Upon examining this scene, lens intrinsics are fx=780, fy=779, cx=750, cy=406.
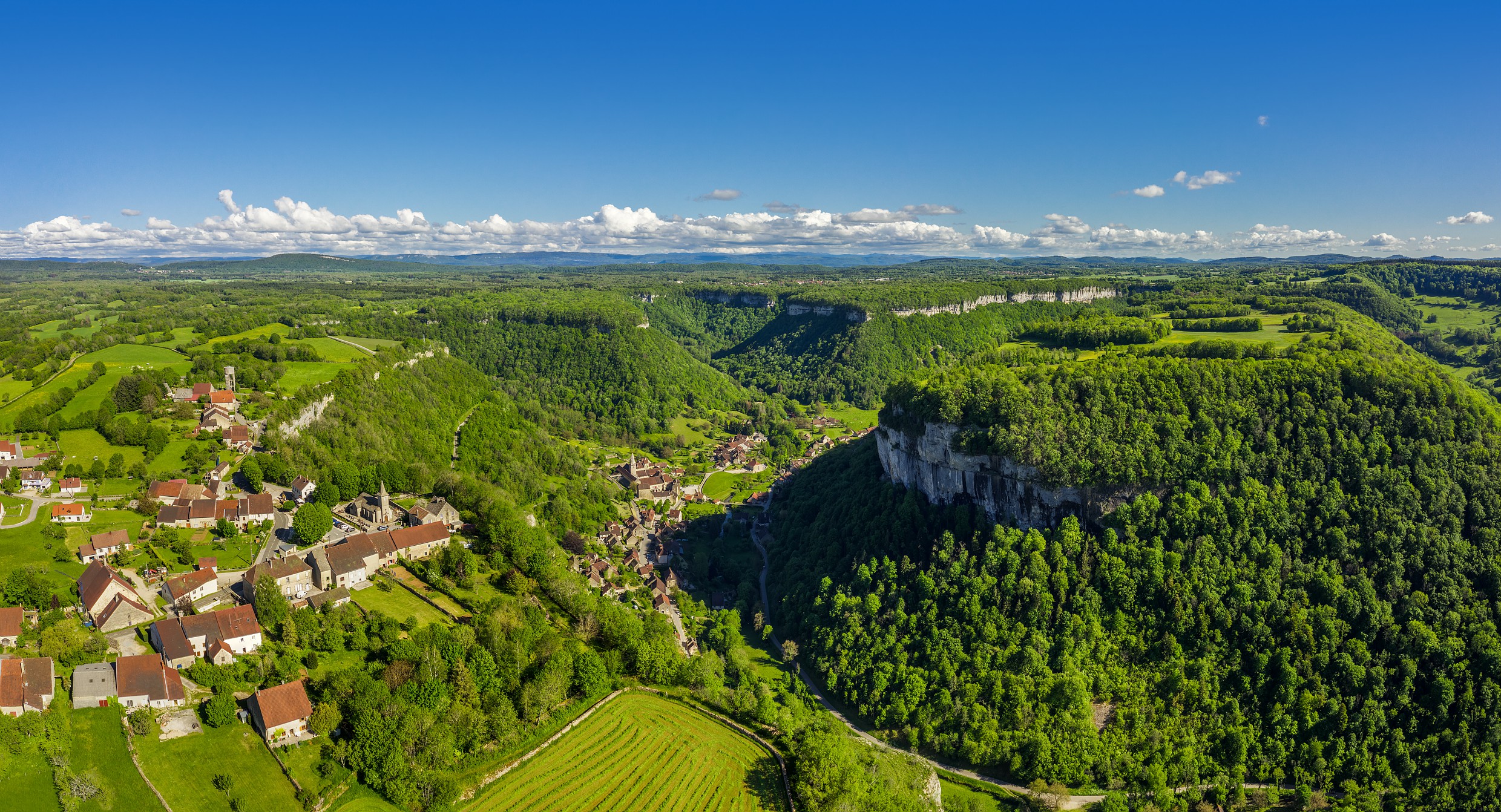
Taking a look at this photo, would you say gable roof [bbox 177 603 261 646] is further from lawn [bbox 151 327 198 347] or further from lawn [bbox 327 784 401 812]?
lawn [bbox 151 327 198 347]

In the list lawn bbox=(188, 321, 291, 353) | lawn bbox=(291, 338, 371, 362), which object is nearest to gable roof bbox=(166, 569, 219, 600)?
lawn bbox=(291, 338, 371, 362)

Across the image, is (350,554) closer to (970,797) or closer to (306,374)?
(970,797)

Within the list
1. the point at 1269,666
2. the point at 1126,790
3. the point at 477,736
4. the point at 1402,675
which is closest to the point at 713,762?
the point at 477,736

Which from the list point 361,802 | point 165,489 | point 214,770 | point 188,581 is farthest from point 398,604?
point 165,489

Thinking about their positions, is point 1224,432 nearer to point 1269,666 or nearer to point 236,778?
point 1269,666

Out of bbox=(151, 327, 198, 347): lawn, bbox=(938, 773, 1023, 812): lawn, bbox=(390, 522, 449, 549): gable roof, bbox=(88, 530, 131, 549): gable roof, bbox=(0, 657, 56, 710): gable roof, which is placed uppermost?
bbox=(151, 327, 198, 347): lawn

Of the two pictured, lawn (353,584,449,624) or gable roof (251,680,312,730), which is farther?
lawn (353,584,449,624)
